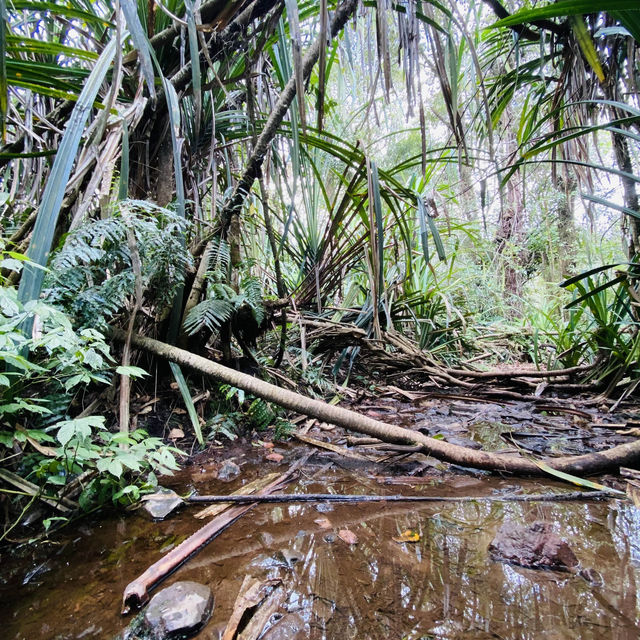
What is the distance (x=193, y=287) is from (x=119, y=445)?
67 cm

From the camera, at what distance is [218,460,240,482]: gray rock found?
1.04 metres

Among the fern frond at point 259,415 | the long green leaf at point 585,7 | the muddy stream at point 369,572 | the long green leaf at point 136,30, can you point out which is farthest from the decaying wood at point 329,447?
the long green leaf at point 585,7

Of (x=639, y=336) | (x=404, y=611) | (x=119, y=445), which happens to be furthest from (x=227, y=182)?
(x=639, y=336)

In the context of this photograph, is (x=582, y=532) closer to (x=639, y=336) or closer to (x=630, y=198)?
(x=639, y=336)

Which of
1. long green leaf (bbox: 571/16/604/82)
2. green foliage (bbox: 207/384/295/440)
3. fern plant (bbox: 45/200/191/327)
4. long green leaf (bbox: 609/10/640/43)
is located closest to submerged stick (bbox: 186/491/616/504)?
green foliage (bbox: 207/384/295/440)

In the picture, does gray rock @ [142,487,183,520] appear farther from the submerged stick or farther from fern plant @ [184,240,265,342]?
fern plant @ [184,240,265,342]

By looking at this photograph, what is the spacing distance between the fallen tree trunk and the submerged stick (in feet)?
0.32

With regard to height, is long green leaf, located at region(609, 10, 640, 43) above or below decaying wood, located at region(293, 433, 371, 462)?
above

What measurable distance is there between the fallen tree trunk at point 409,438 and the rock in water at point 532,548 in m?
0.29

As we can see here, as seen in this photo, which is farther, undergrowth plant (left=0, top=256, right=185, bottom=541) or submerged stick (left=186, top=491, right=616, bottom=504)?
submerged stick (left=186, top=491, right=616, bottom=504)

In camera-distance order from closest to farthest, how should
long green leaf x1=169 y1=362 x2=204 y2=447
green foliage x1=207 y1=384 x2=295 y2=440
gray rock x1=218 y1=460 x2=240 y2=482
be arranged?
gray rock x1=218 y1=460 x2=240 y2=482 < long green leaf x1=169 y1=362 x2=204 y2=447 < green foliage x1=207 y1=384 x2=295 y2=440

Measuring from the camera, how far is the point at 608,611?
50cm

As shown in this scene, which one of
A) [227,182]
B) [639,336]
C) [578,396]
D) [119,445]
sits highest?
[227,182]

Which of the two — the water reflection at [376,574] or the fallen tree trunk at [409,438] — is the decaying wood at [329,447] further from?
the water reflection at [376,574]
